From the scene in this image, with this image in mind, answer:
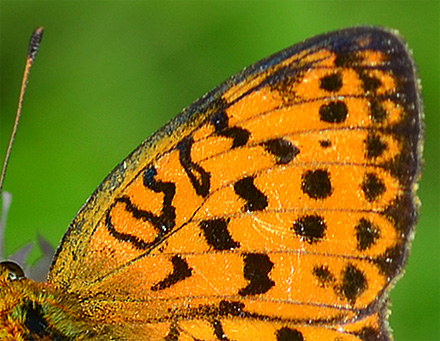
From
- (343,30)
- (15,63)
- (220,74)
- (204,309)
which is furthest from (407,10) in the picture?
(204,309)

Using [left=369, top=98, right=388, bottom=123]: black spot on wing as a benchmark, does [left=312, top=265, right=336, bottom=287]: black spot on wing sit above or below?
below

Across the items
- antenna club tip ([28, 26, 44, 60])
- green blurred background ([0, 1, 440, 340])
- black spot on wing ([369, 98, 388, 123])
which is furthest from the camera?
green blurred background ([0, 1, 440, 340])

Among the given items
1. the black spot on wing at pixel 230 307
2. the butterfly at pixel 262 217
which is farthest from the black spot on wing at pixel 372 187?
the black spot on wing at pixel 230 307

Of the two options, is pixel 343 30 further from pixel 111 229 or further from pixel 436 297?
pixel 436 297

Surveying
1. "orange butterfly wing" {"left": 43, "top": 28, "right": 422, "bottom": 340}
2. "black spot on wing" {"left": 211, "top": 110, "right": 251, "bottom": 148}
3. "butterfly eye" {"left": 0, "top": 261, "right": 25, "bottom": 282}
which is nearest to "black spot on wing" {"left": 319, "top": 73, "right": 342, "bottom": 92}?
"orange butterfly wing" {"left": 43, "top": 28, "right": 422, "bottom": 340}

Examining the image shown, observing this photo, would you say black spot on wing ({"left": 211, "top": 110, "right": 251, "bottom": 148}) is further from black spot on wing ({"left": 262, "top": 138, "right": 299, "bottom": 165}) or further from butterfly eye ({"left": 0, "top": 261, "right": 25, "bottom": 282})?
butterfly eye ({"left": 0, "top": 261, "right": 25, "bottom": 282})

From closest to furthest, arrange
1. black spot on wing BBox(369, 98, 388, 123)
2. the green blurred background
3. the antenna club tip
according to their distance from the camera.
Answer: black spot on wing BBox(369, 98, 388, 123)
the antenna club tip
the green blurred background

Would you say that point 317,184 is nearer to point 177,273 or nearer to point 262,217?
point 262,217
